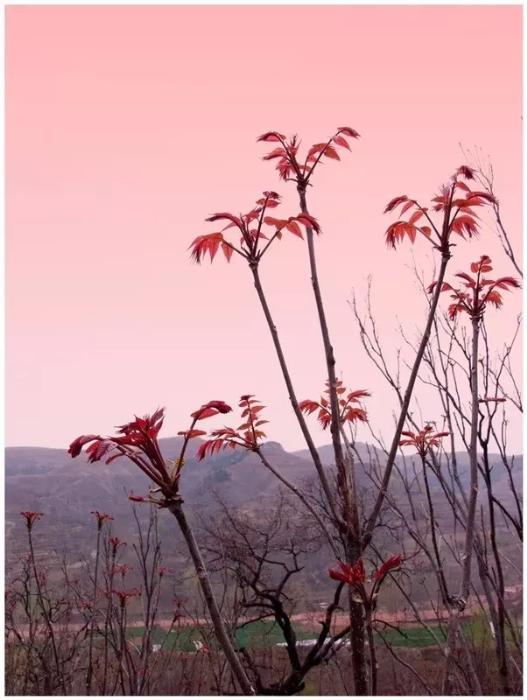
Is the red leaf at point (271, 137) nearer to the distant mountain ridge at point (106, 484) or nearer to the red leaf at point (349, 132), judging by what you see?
the red leaf at point (349, 132)

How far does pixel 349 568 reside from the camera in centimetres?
143

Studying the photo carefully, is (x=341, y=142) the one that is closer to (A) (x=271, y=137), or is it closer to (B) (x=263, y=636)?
(A) (x=271, y=137)

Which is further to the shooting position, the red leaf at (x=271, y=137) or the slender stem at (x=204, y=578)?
the red leaf at (x=271, y=137)

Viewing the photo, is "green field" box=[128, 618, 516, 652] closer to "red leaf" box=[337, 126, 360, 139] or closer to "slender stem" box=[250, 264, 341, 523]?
"slender stem" box=[250, 264, 341, 523]

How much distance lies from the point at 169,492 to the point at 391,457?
2.14 ft

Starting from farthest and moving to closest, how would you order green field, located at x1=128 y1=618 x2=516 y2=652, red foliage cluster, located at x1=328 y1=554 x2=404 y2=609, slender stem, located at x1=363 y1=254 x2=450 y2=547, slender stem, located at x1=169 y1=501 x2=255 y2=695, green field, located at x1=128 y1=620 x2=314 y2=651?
green field, located at x1=128 y1=620 x2=314 y2=651 < green field, located at x1=128 y1=618 x2=516 y2=652 < slender stem, located at x1=363 y1=254 x2=450 y2=547 < red foliage cluster, located at x1=328 y1=554 x2=404 y2=609 < slender stem, located at x1=169 y1=501 x2=255 y2=695

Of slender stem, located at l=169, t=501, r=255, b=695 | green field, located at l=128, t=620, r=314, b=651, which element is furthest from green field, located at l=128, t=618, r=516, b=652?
slender stem, located at l=169, t=501, r=255, b=695

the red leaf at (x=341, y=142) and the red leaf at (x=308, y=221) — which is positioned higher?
the red leaf at (x=341, y=142)

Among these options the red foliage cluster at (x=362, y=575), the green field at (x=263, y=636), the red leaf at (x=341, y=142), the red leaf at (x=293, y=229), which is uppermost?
the red leaf at (x=341, y=142)

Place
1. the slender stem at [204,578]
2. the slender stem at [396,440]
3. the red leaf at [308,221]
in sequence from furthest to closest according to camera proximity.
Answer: the red leaf at [308,221] < the slender stem at [396,440] < the slender stem at [204,578]

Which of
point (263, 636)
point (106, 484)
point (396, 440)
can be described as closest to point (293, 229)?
point (396, 440)

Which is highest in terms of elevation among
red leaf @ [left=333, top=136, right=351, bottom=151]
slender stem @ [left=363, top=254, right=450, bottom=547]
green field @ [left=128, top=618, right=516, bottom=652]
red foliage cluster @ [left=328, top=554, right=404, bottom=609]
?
red leaf @ [left=333, top=136, right=351, bottom=151]

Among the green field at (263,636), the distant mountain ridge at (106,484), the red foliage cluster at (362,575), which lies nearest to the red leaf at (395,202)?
the red foliage cluster at (362,575)

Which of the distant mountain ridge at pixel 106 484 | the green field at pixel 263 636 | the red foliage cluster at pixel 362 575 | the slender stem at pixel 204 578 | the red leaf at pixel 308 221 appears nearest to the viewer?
the slender stem at pixel 204 578
